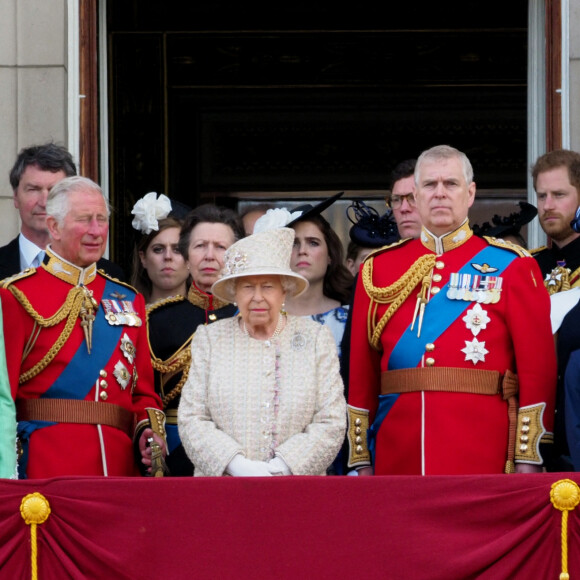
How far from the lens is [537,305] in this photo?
5137mm

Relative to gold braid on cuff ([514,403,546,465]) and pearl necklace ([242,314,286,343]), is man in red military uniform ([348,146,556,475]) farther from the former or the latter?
pearl necklace ([242,314,286,343])

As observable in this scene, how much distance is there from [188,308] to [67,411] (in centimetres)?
94

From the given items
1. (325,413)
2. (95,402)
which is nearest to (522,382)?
(325,413)

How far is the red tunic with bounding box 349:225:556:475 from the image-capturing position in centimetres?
505

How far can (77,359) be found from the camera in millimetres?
5219

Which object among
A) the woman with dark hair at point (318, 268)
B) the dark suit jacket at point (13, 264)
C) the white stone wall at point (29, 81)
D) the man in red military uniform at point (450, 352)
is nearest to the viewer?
the man in red military uniform at point (450, 352)

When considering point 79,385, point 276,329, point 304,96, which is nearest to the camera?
point 276,329

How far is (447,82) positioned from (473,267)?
17.0ft

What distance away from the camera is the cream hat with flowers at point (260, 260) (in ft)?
16.4

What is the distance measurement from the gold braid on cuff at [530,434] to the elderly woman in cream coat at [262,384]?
0.56 m

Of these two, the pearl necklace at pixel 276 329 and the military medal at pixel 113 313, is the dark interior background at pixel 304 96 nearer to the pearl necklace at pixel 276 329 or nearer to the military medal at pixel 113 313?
the military medal at pixel 113 313

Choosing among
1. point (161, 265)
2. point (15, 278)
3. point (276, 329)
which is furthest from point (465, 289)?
point (161, 265)

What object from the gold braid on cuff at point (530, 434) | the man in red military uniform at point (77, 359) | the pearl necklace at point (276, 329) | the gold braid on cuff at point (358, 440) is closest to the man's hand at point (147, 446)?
the man in red military uniform at point (77, 359)

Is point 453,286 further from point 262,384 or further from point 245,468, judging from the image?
point 245,468
